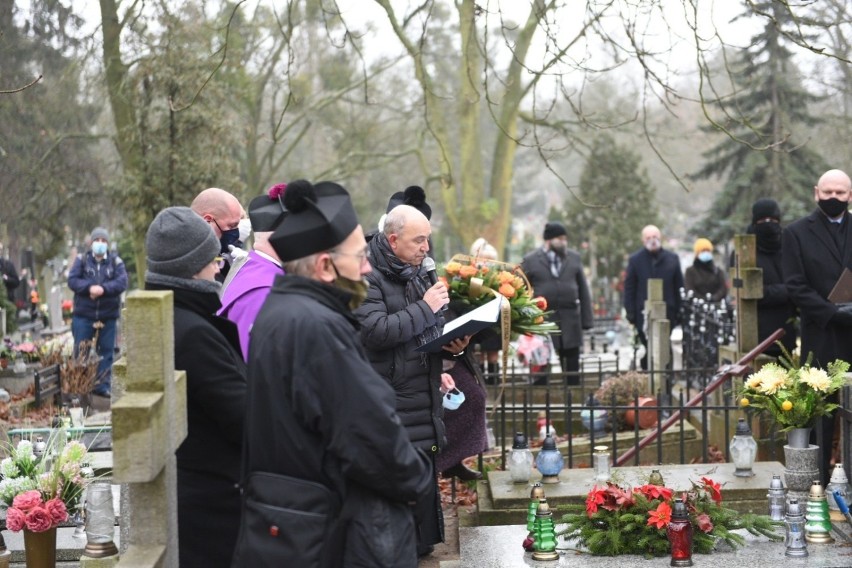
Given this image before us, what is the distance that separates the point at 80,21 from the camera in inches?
729

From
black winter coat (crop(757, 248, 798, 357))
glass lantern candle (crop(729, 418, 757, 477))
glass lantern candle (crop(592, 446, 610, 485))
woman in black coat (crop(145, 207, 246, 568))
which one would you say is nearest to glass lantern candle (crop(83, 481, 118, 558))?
woman in black coat (crop(145, 207, 246, 568))

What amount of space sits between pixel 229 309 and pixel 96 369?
879cm

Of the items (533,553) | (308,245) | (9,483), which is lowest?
(533,553)

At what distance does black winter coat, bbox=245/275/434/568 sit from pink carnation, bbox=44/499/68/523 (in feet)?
6.63

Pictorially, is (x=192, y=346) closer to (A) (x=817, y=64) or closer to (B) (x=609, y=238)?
(B) (x=609, y=238)

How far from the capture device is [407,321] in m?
6.03

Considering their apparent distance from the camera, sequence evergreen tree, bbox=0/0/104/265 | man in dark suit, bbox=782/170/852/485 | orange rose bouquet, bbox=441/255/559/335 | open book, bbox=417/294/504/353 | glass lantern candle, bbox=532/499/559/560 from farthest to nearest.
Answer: evergreen tree, bbox=0/0/104/265, man in dark suit, bbox=782/170/852/485, orange rose bouquet, bbox=441/255/559/335, open book, bbox=417/294/504/353, glass lantern candle, bbox=532/499/559/560

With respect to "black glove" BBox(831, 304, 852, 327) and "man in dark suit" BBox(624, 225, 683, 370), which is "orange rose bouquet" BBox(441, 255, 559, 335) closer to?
"black glove" BBox(831, 304, 852, 327)

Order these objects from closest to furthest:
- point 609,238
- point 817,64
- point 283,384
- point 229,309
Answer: point 283,384 < point 229,309 < point 609,238 < point 817,64

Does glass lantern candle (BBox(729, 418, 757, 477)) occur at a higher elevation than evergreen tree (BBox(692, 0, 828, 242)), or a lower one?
lower

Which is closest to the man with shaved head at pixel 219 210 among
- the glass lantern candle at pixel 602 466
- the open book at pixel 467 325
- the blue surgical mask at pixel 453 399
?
the open book at pixel 467 325

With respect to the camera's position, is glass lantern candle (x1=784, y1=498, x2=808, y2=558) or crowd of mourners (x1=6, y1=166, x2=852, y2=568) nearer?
crowd of mourners (x1=6, y1=166, x2=852, y2=568)

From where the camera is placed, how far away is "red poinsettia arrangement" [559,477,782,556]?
591 centimetres

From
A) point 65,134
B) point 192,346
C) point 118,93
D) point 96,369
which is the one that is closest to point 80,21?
point 118,93
